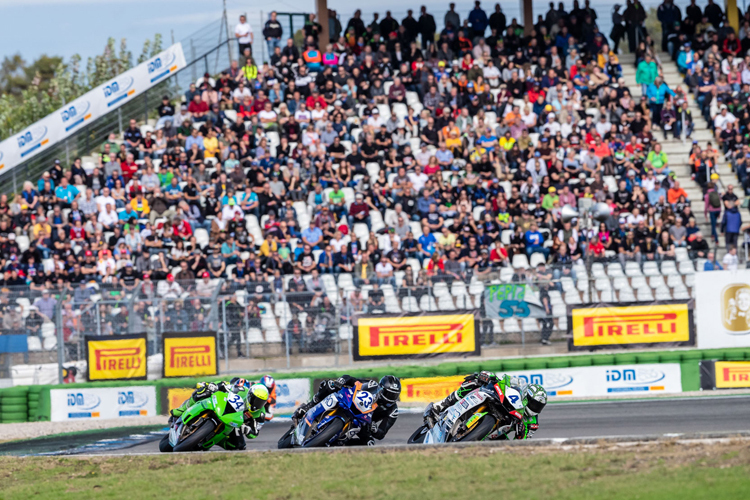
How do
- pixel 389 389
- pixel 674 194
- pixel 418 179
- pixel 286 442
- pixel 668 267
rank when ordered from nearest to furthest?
pixel 389 389 → pixel 286 442 → pixel 668 267 → pixel 674 194 → pixel 418 179

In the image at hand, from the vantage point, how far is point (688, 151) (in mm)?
27219

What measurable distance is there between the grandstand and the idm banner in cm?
89

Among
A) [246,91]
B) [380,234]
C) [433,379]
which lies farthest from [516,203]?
[246,91]

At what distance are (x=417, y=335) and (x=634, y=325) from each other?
4.60 m

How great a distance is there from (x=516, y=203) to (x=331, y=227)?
14.8 ft

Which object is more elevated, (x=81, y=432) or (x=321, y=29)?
(x=321, y=29)

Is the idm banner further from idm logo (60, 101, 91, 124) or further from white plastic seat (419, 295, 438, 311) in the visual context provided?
white plastic seat (419, 295, 438, 311)

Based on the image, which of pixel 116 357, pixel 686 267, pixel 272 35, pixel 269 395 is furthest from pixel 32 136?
pixel 269 395

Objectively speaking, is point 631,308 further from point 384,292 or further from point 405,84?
point 405,84

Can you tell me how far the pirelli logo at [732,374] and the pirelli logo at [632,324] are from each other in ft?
6.19

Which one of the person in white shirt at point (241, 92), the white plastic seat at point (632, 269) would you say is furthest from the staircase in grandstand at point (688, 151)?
the person in white shirt at point (241, 92)

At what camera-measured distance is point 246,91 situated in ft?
88.6

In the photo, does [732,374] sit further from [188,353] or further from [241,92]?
[241,92]

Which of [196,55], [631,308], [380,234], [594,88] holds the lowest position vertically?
[631,308]
